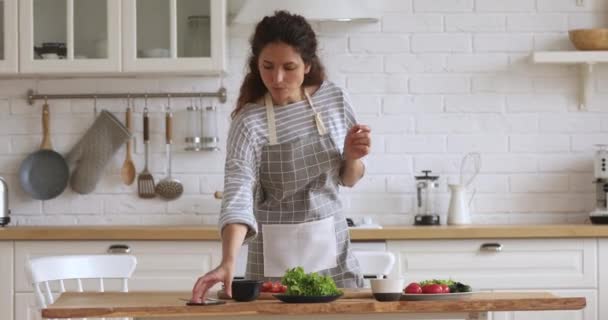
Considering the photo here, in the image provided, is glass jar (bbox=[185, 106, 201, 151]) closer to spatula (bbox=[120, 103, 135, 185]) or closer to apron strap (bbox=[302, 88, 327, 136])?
spatula (bbox=[120, 103, 135, 185])

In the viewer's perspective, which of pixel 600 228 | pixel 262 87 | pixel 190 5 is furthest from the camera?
pixel 190 5

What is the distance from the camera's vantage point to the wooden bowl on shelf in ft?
15.3

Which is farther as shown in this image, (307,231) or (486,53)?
(486,53)

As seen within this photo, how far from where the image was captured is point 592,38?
4.66 meters

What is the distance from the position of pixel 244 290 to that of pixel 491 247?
2.07 meters

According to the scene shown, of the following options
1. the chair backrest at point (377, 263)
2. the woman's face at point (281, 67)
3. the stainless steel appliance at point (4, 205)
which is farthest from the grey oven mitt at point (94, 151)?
the woman's face at point (281, 67)

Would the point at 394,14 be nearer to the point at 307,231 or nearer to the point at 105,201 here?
the point at 105,201

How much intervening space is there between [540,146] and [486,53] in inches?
19.2

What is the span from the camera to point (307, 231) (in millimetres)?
2840

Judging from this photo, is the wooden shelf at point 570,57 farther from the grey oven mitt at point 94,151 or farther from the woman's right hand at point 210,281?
the woman's right hand at point 210,281

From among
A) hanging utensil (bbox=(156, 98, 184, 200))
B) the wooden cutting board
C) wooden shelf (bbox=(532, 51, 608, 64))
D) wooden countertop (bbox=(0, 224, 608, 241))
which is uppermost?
wooden shelf (bbox=(532, 51, 608, 64))

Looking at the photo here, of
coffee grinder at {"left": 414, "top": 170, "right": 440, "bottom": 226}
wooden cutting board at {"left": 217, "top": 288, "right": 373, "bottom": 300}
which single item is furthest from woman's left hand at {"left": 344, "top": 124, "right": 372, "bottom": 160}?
coffee grinder at {"left": 414, "top": 170, "right": 440, "bottom": 226}

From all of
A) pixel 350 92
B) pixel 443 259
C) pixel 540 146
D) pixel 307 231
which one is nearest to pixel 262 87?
pixel 307 231

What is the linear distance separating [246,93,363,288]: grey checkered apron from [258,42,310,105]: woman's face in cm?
9
